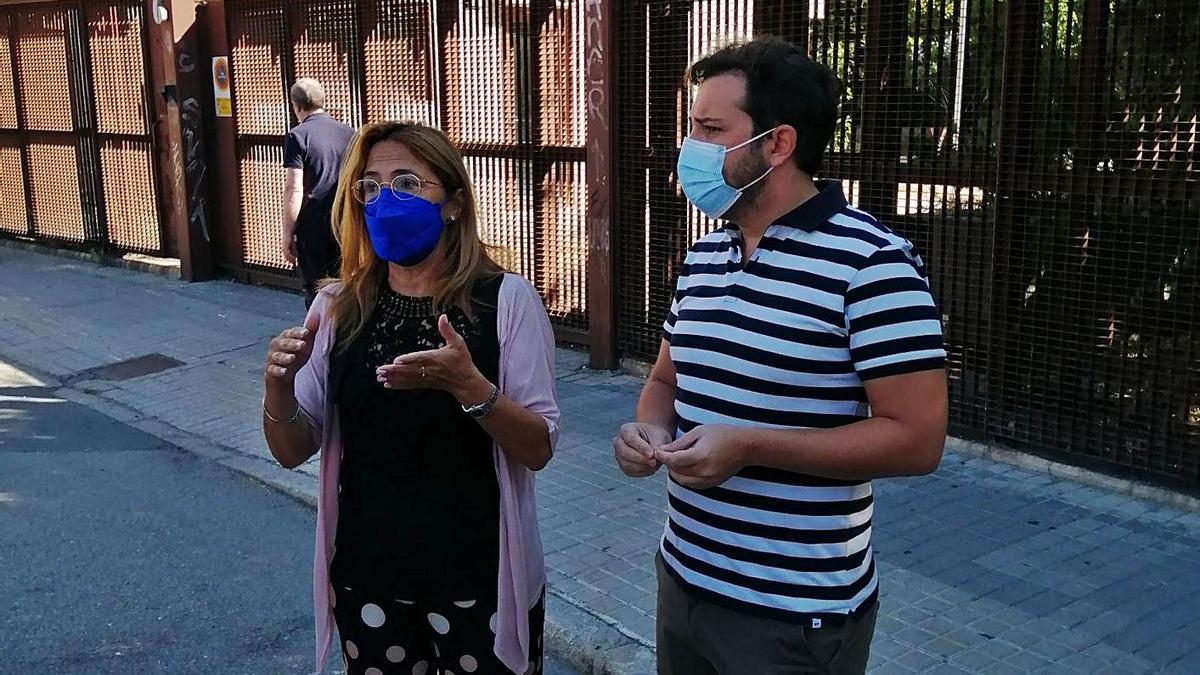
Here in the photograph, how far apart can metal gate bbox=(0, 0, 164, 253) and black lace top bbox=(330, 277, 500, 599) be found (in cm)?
1138

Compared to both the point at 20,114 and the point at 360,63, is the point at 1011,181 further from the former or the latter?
the point at 20,114

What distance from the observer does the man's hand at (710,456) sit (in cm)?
215

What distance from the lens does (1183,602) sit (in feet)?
14.6

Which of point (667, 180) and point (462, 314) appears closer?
point (462, 314)

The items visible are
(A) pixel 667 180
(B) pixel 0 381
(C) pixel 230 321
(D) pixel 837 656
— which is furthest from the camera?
(C) pixel 230 321

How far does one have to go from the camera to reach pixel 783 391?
2.23 metres

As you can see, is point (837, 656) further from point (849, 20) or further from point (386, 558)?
point (849, 20)

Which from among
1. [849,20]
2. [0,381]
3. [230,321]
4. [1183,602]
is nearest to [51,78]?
[230,321]

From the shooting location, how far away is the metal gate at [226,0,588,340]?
866cm

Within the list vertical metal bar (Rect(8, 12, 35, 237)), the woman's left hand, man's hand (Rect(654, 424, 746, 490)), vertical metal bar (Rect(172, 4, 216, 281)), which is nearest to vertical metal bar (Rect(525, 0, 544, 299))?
vertical metal bar (Rect(172, 4, 216, 281))

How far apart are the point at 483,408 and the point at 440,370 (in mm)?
155

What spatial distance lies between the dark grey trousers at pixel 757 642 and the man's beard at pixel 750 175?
2.68ft

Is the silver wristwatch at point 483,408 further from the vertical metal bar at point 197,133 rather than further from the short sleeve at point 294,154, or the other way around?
the vertical metal bar at point 197,133

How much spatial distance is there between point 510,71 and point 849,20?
10.8 ft
